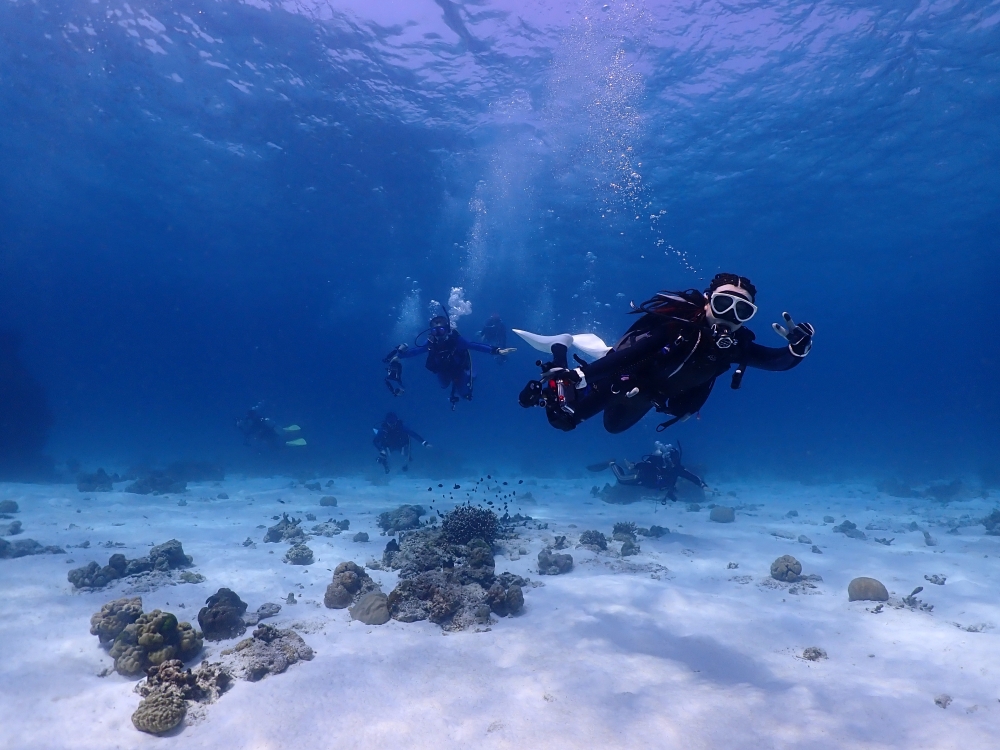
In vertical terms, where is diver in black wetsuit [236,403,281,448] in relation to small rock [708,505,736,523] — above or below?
above

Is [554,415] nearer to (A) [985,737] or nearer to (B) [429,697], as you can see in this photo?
(B) [429,697]

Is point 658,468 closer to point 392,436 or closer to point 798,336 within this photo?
point 392,436

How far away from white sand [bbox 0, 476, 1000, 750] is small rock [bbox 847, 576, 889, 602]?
0.29 metres

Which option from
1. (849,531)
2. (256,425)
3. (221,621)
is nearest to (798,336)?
(221,621)

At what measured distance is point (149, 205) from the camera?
37219 mm

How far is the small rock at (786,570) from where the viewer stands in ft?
31.2

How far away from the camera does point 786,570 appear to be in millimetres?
9578

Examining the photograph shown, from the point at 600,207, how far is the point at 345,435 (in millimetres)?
29468

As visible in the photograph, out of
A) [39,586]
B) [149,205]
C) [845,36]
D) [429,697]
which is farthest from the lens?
[149,205]

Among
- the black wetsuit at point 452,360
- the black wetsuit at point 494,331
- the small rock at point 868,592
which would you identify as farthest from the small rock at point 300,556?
the black wetsuit at point 494,331

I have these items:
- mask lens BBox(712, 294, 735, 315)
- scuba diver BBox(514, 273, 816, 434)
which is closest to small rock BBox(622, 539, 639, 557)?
scuba diver BBox(514, 273, 816, 434)

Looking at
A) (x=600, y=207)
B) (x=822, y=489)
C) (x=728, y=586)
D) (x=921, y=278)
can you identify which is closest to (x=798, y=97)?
(x=600, y=207)

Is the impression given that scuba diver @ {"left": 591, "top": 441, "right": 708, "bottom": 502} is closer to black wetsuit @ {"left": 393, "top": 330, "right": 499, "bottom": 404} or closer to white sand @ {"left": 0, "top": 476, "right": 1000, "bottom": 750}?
white sand @ {"left": 0, "top": 476, "right": 1000, "bottom": 750}

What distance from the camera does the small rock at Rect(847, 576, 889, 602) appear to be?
27.4 ft
